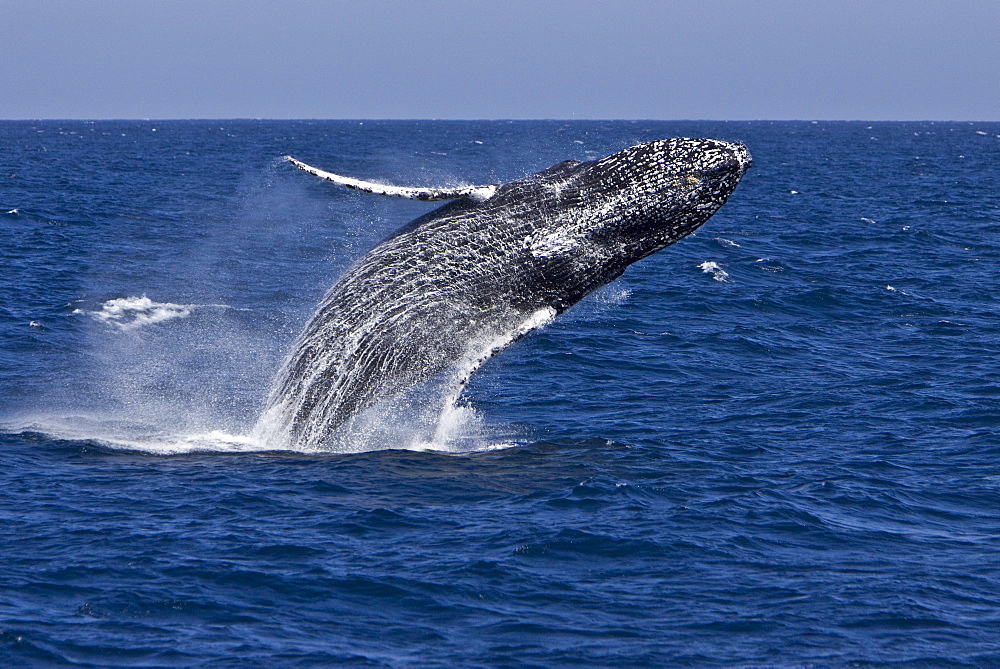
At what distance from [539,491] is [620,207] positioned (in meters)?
3.97

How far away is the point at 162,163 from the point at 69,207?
4409 centimetres

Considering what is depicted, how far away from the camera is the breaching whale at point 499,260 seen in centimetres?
1538

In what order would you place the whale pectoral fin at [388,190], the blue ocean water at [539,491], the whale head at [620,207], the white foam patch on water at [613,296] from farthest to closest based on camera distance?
the white foam patch on water at [613,296], the whale head at [620,207], the whale pectoral fin at [388,190], the blue ocean water at [539,491]

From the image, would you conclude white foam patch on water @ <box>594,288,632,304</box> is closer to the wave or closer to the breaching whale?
the wave

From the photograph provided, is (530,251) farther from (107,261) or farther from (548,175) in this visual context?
(107,261)

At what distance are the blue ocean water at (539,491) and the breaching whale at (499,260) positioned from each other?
173cm

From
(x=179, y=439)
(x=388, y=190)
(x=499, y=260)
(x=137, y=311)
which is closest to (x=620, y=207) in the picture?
(x=499, y=260)

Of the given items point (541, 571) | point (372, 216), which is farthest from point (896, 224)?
point (541, 571)

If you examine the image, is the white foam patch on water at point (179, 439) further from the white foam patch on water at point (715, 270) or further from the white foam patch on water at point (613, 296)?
the white foam patch on water at point (715, 270)

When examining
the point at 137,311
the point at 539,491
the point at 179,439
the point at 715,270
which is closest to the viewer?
the point at 539,491

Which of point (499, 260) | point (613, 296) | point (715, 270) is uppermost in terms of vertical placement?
point (499, 260)

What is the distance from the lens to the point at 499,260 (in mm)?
15477

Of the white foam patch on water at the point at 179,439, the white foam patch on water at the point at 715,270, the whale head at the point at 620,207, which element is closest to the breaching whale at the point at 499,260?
the whale head at the point at 620,207

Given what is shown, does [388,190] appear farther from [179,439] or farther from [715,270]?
[715,270]
